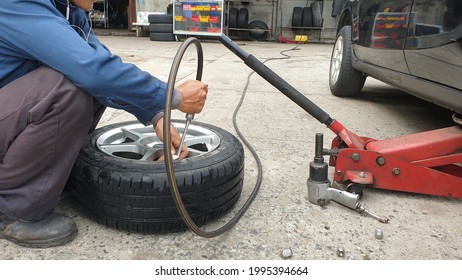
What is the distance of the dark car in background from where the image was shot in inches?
60.6

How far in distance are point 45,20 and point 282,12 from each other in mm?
10671

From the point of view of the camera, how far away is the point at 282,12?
11.0 m

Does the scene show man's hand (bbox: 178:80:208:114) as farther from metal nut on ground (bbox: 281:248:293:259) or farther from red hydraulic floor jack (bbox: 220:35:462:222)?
metal nut on ground (bbox: 281:248:293:259)

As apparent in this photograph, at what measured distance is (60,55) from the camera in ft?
3.41

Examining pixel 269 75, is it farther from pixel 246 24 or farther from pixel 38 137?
pixel 246 24

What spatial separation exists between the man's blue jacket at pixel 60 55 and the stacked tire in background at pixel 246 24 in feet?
31.2

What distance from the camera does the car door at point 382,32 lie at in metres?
1.99

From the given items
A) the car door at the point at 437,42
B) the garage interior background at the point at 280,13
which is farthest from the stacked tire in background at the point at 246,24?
the car door at the point at 437,42

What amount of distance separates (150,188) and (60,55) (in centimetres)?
45

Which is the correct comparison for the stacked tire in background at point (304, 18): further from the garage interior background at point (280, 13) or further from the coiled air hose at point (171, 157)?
the coiled air hose at point (171, 157)

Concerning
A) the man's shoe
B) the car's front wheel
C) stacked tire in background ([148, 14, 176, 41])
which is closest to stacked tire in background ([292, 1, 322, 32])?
stacked tire in background ([148, 14, 176, 41])

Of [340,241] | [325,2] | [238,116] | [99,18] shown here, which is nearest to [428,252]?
[340,241]

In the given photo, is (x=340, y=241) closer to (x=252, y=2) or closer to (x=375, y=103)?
(x=375, y=103)

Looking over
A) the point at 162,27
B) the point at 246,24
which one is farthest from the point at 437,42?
the point at 246,24
